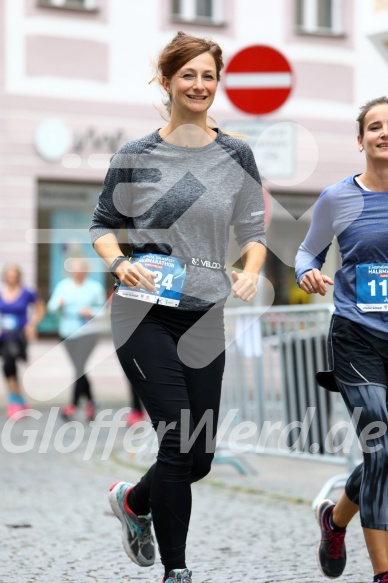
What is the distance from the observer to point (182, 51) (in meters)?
4.73

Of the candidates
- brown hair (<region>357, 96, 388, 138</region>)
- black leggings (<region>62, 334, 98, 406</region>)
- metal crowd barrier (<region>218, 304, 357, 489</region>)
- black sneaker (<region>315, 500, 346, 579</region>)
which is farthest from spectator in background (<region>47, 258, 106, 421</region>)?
brown hair (<region>357, 96, 388, 138</region>)

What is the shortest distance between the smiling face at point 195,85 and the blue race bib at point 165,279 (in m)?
A: 0.53

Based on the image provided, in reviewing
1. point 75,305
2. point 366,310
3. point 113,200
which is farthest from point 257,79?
point 366,310

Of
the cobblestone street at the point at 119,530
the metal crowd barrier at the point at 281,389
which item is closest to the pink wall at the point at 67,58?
the metal crowd barrier at the point at 281,389

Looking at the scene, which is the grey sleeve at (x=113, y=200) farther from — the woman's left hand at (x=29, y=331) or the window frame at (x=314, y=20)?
the window frame at (x=314, y=20)

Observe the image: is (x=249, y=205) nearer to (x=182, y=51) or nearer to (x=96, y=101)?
(x=182, y=51)

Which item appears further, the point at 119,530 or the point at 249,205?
the point at 119,530

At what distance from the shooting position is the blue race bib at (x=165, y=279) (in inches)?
182

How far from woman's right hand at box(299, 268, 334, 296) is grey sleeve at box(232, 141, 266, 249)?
0.20 m

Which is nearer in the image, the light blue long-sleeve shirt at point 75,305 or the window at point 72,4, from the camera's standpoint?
the light blue long-sleeve shirt at point 75,305

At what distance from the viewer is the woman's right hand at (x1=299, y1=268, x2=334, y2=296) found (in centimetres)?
482

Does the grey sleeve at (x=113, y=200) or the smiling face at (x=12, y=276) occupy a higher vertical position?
the grey sleeve at (x=113, y=200)

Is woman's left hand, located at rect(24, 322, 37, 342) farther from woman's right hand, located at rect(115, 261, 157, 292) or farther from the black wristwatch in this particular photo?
woman's right hand, located at rect(115, 261, 157, 292)

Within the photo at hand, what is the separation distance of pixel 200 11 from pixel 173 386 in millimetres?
15833
